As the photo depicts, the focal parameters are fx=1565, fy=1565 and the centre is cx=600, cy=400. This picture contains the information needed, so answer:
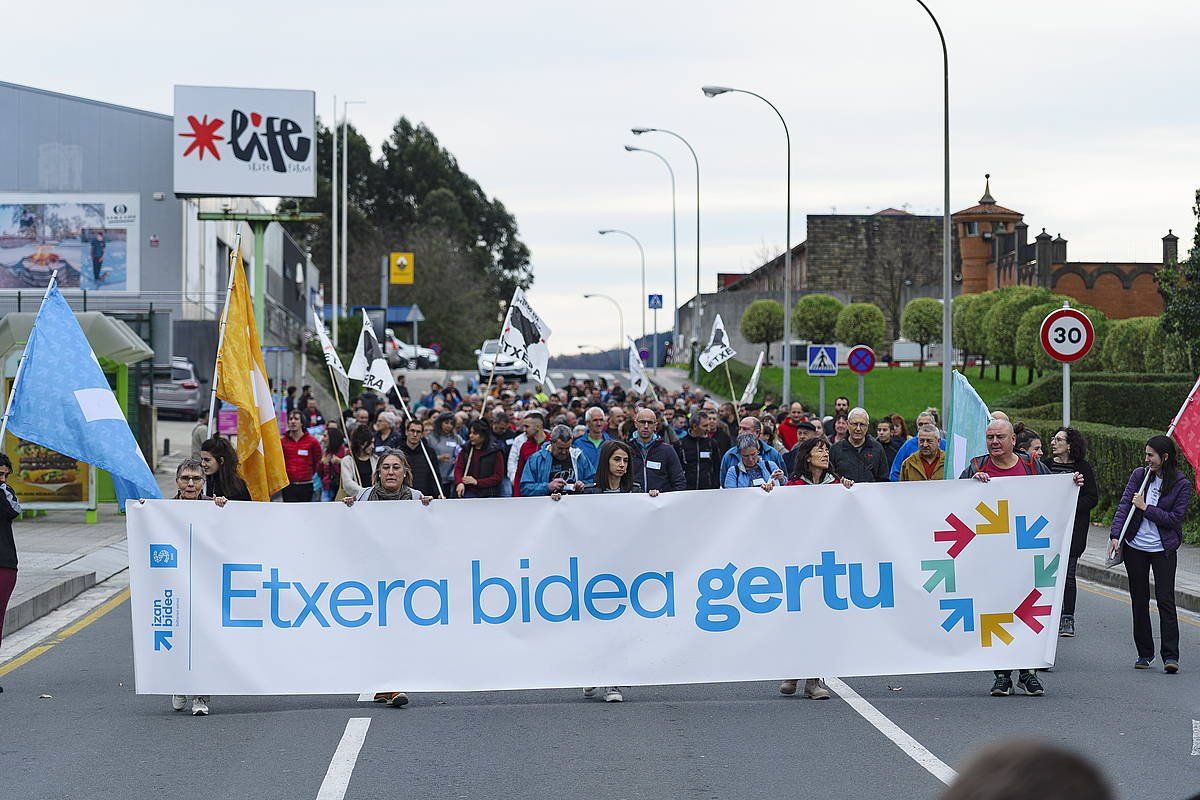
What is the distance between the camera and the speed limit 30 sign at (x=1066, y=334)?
56.0 feet

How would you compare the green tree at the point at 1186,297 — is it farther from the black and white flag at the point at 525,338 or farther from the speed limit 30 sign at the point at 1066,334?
the black and white flag at the point at 525,338

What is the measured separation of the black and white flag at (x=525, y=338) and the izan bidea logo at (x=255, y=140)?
1355 inches

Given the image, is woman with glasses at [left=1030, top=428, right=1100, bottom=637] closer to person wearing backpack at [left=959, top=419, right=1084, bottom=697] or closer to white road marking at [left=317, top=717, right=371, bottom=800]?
person wearing backpack at [left=959, top=419, right=1084, bottom=697]

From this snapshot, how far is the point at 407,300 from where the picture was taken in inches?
3752

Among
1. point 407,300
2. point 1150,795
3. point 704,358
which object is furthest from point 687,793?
point 407,300

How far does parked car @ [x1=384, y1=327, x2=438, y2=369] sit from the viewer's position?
66625 millimetres

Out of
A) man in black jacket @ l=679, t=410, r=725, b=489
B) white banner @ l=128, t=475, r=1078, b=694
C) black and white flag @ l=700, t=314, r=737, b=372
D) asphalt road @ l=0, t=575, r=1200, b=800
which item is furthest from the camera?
black and white flag @ l=700, t=314, r=737, b=372

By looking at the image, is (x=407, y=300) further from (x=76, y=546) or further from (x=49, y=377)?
(x=49, y=377)

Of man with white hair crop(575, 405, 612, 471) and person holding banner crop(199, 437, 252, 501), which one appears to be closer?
person holding banner crop(199, 437, 252, 501)

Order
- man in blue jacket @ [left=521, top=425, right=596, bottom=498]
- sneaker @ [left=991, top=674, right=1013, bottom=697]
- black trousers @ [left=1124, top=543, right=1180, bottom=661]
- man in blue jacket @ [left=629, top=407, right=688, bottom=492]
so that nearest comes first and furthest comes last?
sneaker @ [left=991, top=674, right=1013, bottom=697], black trousers @ [left=1124, top=543, right=1180, bottom=661], man in blue jacket @ [left=629, top=407, right=688, bottom=492], man in blue jacket @ [left=521, top=425, right=596, bottom=498]

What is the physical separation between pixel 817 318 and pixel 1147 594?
69.5m

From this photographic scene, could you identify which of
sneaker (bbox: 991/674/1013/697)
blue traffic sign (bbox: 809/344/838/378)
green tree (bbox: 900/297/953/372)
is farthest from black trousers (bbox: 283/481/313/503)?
green tree (bbox: 900/297/953/372)

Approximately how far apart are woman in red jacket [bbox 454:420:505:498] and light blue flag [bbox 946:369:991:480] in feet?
14.2

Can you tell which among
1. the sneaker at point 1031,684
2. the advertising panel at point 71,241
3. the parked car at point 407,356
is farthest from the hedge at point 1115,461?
the parked car at point 407,356
